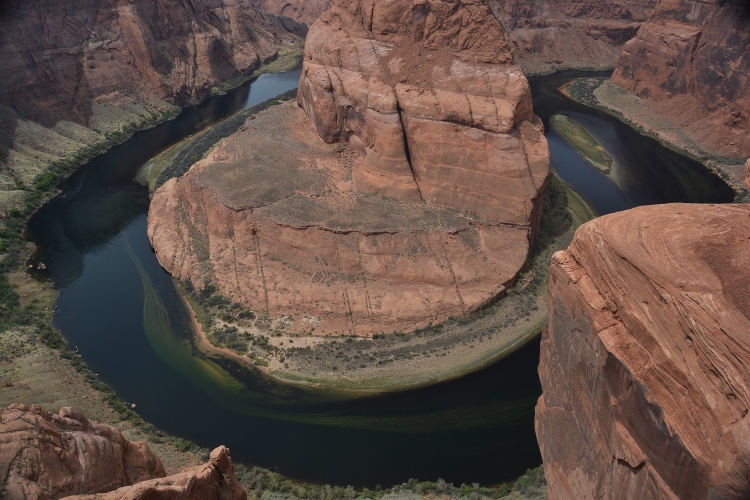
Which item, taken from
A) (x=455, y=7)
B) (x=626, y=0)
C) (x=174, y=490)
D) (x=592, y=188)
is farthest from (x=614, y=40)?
(x=174, y=490)

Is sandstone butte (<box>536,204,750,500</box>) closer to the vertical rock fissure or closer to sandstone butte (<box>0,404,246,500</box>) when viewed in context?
sandstone butte (<box>0,404,246,500</box>)

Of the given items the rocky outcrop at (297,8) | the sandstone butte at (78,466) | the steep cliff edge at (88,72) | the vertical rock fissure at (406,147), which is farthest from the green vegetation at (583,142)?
the rocky outcrop at (297,8)

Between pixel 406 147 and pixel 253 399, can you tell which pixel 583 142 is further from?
pixel 253 399

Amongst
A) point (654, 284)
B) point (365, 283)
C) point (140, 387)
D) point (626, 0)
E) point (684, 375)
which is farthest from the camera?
point (626, 0)

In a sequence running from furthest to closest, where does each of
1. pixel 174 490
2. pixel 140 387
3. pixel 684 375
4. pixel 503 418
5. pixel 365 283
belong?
pixel 365 283 → pixel 140 387 → pixel 503 418 → pixel 174 490 → pixel 684 375

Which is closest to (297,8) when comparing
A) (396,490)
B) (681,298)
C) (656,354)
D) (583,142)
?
(583,142)

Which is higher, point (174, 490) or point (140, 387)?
point (174, 490)

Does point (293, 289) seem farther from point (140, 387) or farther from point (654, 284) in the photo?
point (654, 284)
